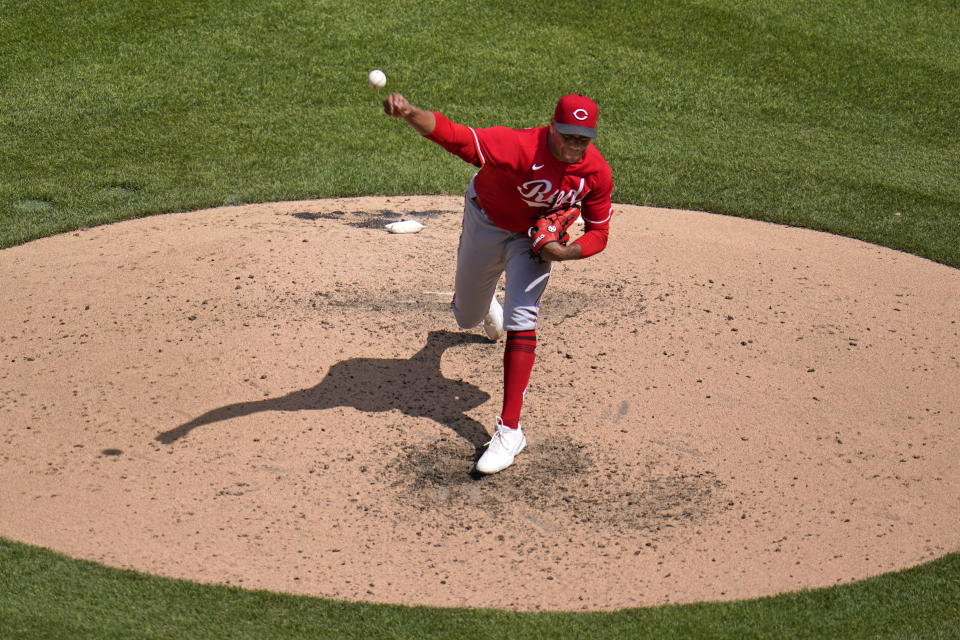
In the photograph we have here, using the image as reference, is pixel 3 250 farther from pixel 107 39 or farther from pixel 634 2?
pixel 634 2

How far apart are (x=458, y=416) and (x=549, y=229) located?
1346mm

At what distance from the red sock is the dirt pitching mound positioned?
1.03 feet

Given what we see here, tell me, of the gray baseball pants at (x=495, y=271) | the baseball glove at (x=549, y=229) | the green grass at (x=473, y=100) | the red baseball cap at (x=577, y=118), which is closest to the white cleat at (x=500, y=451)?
the gray baseball pants at (x=495, y=271)

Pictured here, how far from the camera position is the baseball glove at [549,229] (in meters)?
5.29

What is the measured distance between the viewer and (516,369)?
550cm

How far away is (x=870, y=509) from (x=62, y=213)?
6595mm

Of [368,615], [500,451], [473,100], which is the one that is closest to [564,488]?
[500,451]

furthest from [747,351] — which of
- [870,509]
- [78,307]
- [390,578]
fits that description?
[78,307]

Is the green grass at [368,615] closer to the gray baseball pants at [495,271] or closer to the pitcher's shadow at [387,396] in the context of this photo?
the pitcher's shadow at [387,396]

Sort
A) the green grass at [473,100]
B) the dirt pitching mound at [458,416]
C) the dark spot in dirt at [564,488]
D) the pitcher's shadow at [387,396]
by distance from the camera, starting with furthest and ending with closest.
→ the green grass at [473,100], the pitcher's shadow at [387,396], the dark spot in dirt at [564,488], the dirt pitching mound at [458,416]

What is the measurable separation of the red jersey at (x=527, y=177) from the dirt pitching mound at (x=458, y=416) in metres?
1.24

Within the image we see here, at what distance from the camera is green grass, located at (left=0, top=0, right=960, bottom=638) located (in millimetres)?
9102

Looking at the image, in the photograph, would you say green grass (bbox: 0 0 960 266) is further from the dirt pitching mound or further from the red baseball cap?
the red baseball cap

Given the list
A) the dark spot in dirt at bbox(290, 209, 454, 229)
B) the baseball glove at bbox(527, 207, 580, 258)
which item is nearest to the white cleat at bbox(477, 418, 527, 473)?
the baseball glove at bbox(527, 207, 580, 258)
